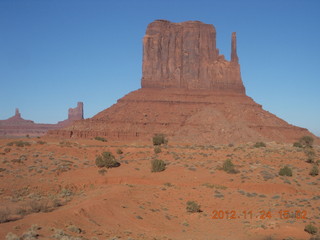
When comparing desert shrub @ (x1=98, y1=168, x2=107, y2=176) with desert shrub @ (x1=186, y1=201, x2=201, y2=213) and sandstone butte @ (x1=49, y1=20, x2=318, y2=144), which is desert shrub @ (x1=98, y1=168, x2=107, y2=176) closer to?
desert shrub @ (x1=186, y1=201, x2=201, y2=213)

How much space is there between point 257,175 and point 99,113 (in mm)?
66611

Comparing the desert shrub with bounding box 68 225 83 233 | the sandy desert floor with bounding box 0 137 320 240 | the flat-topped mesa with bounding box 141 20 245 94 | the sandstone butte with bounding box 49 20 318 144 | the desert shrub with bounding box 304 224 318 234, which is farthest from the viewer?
the flat-topped mesa with bounding box 141 20 245 94

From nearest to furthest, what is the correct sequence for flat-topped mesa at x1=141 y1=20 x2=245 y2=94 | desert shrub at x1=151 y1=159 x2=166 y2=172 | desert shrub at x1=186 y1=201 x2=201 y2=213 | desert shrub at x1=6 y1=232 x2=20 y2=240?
A: 1. desert shrub at x1=6 y1=232 x2=20 y2=240
2. desert shrub at x1=186 y1=201 x2=201 y2=213
3. desert shrub at x1=151 y1=159 x2=166 y2=172
4. flat-topped mesa at x1=141 y1=20 x2=245 y2=94

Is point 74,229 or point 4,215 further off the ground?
point 4,215

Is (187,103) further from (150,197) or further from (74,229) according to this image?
(74,229)

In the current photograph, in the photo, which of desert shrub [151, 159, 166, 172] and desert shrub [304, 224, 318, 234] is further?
desert shrub [151, 159, 166, 172]

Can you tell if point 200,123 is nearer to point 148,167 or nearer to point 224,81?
point 224,81

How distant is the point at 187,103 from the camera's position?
93562mm

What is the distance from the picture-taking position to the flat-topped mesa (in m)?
102
